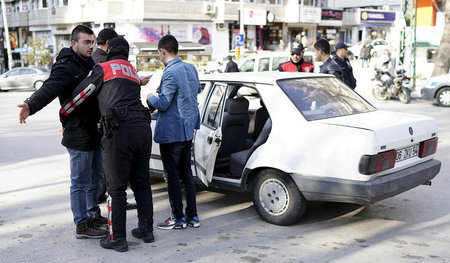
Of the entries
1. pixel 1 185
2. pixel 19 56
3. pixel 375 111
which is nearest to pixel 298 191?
pixel 375 111

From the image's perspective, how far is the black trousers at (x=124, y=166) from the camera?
413 cm

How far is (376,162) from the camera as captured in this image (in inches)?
170

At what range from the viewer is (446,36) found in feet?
60.1

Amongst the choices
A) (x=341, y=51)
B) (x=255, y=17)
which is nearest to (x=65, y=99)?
(x=341, y=51)

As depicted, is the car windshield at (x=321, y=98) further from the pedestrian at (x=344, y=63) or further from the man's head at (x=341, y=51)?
the man's head at (x=341, y=51)

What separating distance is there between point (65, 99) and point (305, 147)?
2.24 metres

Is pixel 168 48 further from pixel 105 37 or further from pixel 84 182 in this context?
pixel 84 182

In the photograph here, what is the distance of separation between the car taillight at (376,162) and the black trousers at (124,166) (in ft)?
6.16

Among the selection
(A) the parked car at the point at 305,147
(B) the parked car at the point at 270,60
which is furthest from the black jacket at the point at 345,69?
(B) the parked car at the point at 270,60

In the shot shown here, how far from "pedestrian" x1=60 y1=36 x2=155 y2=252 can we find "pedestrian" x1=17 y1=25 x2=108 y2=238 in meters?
0.14

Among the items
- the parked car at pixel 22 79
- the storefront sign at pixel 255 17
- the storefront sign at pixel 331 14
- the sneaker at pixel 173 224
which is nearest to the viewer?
the sneaker at pixel 173 224

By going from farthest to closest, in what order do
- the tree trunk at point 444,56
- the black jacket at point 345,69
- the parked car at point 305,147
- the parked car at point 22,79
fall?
the parked car at point 22,79
the tree trunk at point 444,56
the black jacket at point 345,69
the parked car at point 305,147

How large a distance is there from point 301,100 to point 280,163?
710mm

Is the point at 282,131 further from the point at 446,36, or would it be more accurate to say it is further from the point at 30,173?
the point at 446,36
